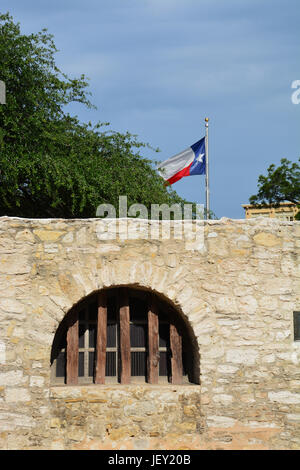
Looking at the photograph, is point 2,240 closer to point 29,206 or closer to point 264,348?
point 264,348

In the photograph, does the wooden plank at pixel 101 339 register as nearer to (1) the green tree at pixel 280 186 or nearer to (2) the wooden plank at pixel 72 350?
(2) the wooden plank at pixel 72 350

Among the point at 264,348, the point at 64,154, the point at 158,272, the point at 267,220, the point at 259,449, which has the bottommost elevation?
the point at 259,449

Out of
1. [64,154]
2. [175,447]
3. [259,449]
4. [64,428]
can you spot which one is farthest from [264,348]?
[64,154]

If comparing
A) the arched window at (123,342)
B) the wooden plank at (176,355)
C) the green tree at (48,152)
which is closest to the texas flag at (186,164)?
the green tree at (48,152)

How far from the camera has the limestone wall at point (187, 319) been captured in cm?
628

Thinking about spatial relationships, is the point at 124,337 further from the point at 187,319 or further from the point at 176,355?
the point at 187,319

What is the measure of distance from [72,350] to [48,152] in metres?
8.88

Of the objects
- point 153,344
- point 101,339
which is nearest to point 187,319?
point 153,344

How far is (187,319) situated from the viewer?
21.6ft

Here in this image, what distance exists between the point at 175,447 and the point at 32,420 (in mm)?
1673

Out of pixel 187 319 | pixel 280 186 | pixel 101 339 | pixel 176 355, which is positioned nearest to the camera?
pixel 187 319

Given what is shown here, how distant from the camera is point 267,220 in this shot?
6871mm

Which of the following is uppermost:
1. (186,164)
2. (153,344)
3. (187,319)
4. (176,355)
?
(186,164)

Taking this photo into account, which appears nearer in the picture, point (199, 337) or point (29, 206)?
point (199, 337)
